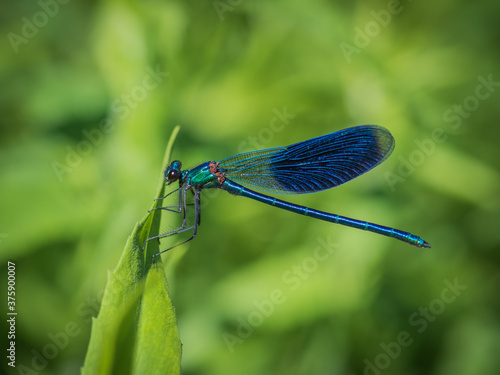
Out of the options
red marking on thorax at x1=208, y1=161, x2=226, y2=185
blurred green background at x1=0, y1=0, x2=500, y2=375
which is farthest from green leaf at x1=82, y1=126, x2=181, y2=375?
red marking on thorax at x1=208, y1=161, x2=226, y2=185

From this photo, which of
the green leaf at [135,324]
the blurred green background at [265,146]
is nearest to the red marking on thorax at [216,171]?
the blurred green background at [265,146]

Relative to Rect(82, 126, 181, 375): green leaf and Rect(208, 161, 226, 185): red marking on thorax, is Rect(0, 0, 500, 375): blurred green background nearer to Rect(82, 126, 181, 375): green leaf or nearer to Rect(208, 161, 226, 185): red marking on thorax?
Rect(208, 161, 226, 185): red marking on thorax

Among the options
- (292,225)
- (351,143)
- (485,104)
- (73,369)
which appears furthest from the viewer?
(485,104)

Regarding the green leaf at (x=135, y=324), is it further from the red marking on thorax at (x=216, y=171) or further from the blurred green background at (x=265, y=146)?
the red marking on thorax at (x=216, y=171)

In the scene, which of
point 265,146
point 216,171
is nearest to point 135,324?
point 216,171

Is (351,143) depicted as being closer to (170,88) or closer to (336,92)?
(336,92)

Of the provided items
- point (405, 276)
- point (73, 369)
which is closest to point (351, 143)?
point (405, 276)
